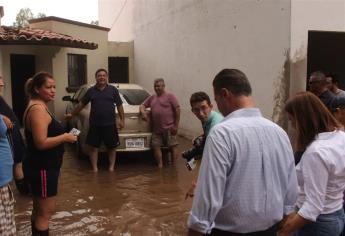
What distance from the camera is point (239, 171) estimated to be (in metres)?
1.97

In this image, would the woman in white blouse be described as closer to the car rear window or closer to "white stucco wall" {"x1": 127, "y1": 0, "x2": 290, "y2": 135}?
"white stucco wall" {"x1": 127, "y1": 0, "x2": 290, "y2": 135}

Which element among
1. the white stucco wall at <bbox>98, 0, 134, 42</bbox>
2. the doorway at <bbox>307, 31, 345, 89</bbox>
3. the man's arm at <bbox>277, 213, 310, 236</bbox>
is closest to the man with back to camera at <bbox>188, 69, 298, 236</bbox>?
the man's arm at <bbox>277, 213, 310, 236</bbox>

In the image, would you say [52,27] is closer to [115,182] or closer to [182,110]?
[182,110]

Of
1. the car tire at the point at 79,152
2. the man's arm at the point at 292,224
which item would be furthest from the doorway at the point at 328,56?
the man's arm at the point at 292,224

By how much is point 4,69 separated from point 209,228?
33.1ft

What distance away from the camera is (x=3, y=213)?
2.83 metres

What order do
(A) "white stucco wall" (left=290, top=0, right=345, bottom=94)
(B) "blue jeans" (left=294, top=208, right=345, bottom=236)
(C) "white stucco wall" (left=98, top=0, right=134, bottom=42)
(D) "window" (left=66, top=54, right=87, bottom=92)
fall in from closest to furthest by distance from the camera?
(B) "blue jeans" (left=294, top=208, right=345, bottom=236)
(A) "white stucco wall" (left=290, top=0, right=345, bottom=94)
(D) "window" (left=66, top=54, right=87, bottom=92)
(C) "white stucco wall" (left=98, top=0, right=134, bottom=42)

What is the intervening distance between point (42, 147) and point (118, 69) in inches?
493

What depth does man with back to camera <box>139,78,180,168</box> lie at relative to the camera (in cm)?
748

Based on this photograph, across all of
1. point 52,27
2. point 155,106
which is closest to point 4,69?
point 52,27

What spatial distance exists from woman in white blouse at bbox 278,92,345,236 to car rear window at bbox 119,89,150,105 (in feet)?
20.0

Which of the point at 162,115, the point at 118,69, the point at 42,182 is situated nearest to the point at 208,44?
the point at 162,115

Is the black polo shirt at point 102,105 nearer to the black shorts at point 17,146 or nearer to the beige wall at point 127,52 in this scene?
the black shorts at point 17,146

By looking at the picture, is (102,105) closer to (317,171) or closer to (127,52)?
(317,171)
